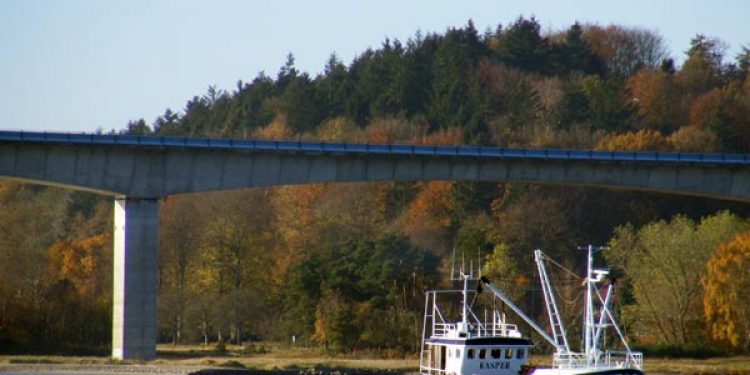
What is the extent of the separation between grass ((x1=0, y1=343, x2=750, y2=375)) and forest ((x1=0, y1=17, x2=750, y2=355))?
9.10 feet

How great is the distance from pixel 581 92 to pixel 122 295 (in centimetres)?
8528

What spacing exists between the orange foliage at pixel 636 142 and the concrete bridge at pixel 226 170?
3860cm

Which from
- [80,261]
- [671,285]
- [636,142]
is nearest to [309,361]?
[671,285]

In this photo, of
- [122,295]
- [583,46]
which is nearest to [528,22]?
[583,46]

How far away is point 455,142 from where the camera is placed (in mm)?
146625

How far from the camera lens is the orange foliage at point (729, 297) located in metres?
93.4

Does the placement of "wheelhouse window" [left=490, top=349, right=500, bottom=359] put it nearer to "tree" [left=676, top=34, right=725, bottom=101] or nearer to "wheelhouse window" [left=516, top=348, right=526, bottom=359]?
"wheelhouse window" [left=516, top=348, right=526, bottom=359]

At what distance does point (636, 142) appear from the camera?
445ft

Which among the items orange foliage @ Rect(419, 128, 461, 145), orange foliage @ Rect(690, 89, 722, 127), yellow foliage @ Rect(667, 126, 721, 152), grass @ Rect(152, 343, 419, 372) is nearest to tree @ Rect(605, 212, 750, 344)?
grass @ Rect(152, 343, 419, 372)

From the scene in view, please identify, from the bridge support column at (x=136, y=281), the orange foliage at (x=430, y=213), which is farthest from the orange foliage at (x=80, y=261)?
the bridge support column at (x=136, y=281)

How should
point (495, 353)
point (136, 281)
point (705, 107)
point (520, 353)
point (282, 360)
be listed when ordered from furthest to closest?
point (705, 107), point (282, 360), point (136, 281), point (520, 353), point (495, 353)

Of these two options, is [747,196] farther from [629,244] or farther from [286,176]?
[286,176]

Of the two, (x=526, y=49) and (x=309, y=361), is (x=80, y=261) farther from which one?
(x=526, y=49)

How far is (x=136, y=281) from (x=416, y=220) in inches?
2013
